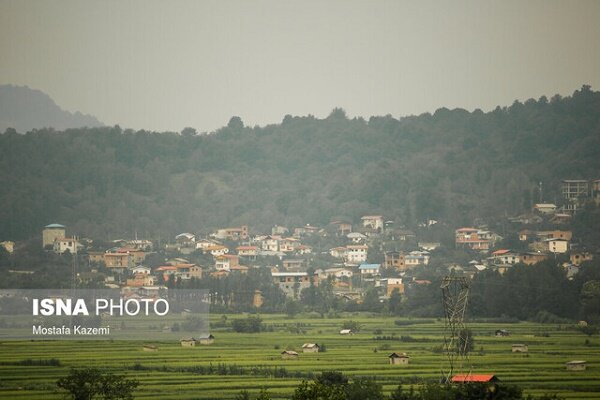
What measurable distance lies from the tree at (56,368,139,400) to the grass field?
4.93 feet

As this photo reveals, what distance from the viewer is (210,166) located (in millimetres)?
121750

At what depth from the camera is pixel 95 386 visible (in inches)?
1305

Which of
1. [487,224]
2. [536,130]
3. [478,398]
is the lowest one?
[478,398]

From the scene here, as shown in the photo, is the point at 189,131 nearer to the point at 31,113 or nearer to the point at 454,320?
the point at 31,113

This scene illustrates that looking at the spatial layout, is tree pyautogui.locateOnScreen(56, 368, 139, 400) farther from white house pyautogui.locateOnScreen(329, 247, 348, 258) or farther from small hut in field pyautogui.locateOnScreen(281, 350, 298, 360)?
white house pyautogui.locateOnScreen(329, 247, 348, 258)

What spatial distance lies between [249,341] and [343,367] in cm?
990

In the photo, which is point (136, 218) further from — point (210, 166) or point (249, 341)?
point (249, 341)

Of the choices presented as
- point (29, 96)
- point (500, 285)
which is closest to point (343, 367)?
point (500, 285)

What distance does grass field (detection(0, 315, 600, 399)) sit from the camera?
3666cm

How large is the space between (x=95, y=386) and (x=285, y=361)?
10816 mm

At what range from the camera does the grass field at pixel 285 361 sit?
36656 millimetres

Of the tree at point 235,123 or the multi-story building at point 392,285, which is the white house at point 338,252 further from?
the tree at point 235,123

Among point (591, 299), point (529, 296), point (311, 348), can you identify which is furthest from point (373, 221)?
point (311, 348)

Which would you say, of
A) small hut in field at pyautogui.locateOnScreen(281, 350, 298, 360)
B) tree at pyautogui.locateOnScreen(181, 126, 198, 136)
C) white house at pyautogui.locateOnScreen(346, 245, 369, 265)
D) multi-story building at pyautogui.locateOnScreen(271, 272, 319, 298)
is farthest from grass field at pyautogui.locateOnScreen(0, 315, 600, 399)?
tree at pyautogui.locateOnScreen(181, 126, 198, 136)
